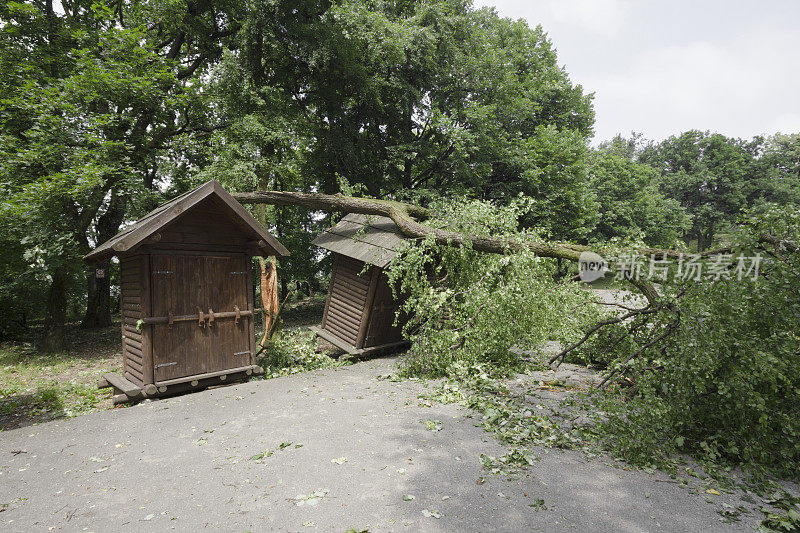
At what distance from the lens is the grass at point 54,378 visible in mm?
7035

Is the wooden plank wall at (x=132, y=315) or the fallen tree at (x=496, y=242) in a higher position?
the fallen tree at (x=496, y=242)

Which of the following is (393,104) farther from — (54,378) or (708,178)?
(708,178)

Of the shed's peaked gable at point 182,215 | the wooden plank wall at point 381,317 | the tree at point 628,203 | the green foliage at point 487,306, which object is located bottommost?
the wooden plank wall at point 381,317

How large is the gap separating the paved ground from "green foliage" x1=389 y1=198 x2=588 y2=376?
1.66m

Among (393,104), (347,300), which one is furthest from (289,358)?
(393,104)

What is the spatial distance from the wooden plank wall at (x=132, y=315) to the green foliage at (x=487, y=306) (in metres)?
4.70

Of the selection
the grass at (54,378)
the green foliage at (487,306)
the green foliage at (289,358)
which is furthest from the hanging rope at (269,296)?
the green foliage at (487,306)

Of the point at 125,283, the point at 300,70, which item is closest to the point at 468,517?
the point at 125,283

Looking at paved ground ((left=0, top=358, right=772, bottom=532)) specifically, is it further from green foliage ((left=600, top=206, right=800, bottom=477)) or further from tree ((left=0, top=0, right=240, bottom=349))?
tree ((left=0, top=0, right=240, bottom=349))

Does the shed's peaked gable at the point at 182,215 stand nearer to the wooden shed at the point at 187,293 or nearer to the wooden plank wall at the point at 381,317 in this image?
the wooden shed at the point at 187,293

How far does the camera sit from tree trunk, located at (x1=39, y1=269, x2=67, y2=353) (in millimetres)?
12117

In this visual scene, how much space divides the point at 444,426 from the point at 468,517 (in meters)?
1.94

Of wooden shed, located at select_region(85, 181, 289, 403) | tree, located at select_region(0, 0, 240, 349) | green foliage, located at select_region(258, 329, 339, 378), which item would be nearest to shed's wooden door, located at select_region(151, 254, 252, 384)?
wooden shed, located at select_region(85, 181, 289, 403)

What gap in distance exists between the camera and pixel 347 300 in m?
10.6
